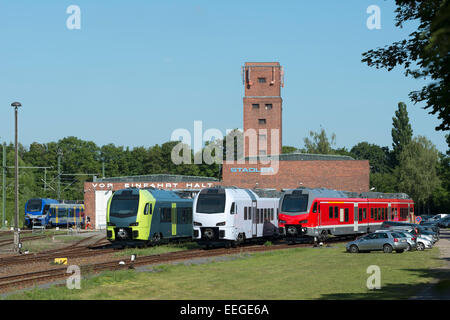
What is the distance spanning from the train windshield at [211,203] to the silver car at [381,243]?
7514 millimetres

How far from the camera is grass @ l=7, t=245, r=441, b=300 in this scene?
19.3 metres

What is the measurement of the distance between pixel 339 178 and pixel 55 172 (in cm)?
7300

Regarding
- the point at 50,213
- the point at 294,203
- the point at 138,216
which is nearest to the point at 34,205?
the point at 50,213

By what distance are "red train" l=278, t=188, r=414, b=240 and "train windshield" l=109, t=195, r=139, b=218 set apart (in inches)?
397

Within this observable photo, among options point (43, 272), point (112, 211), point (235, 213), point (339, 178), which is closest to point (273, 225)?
point (235, 213)

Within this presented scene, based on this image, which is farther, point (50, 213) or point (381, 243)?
point (50, 213)

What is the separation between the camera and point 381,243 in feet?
123

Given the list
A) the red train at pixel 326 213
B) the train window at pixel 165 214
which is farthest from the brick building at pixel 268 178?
the train window at pixel 165 214

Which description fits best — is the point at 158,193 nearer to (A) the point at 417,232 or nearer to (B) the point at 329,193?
(B) the point at 329,193

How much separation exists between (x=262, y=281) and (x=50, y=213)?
57475mm

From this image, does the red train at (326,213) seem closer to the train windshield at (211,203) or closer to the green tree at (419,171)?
the train windshield at (211,203)

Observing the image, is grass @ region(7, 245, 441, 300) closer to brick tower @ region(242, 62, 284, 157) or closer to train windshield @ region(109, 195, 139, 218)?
train windshield @ region(109, 195, 139, 218)

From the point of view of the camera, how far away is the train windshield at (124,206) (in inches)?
1446
